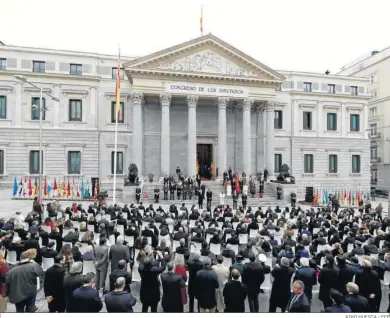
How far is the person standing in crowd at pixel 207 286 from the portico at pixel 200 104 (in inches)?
1064

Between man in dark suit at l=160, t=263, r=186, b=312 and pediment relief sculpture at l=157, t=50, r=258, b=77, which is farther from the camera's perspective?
pediment relief sculpture at l=157, t=50, r=258, b=77

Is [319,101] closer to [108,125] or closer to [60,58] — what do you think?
[108,125]

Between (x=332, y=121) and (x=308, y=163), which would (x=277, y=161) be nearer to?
(x=308, y=163)

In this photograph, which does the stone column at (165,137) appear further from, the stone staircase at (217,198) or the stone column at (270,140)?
the stone column at (270,140)

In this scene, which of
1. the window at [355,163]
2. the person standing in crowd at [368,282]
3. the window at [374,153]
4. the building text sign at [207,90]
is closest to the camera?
the person standing in crowd at [368,282]

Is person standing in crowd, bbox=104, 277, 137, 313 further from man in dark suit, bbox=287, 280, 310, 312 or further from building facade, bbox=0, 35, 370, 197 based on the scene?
building facade, bbox=0, 35, 370, 197

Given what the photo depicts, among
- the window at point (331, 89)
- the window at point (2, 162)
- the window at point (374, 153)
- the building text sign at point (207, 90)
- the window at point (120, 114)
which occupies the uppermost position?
the window at point (331, 89)

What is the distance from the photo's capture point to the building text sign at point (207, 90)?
3609 centimetres

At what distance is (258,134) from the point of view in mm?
42156

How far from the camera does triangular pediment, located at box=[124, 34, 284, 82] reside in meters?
35.3

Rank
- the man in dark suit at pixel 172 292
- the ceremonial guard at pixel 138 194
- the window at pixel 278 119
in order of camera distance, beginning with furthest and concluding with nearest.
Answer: the window at pixel 278 119 → the ceremonial guard at pixel 138 194 → the man in dark suit at pixel 172 292

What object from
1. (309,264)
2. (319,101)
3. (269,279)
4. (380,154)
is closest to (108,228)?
(269,279)

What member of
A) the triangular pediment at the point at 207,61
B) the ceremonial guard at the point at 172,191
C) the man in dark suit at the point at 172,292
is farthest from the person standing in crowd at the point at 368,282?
the triangular pediment at the point at 207,61

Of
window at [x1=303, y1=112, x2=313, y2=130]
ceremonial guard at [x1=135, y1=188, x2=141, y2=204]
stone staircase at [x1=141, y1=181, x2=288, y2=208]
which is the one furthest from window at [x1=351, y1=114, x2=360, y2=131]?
ceremonial guard at [x1=135, y1=188, x2=141, y2=204]
